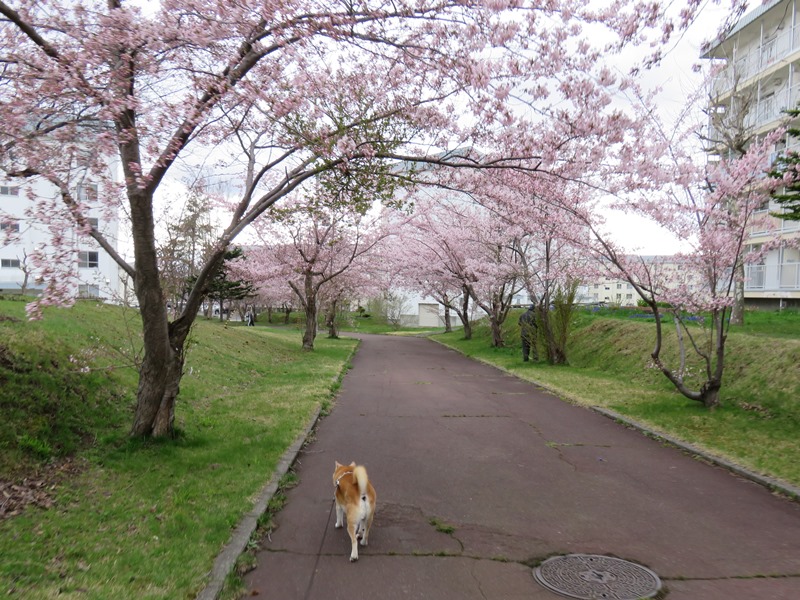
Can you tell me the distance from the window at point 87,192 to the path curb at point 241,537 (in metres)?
3.50

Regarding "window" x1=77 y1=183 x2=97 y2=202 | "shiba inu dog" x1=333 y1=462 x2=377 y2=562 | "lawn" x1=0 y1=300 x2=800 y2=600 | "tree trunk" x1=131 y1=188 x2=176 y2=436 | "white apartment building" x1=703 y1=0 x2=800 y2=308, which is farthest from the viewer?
"white apartment building" x1=703 y1=0 x2=800 y2=308

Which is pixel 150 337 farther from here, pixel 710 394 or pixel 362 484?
pixel 710 394

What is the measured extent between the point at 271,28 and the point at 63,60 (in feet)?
6.24

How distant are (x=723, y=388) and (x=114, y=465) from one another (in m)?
11.0

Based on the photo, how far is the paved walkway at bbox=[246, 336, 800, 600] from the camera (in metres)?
3.95

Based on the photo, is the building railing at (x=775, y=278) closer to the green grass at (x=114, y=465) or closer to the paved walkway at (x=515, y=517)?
the paved walkway at (x=515, y=517)

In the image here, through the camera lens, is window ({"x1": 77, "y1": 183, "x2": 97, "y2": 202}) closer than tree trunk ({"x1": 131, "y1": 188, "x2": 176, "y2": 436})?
Yes

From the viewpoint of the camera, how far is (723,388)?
454 inches

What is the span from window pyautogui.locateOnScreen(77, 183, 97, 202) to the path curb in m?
3.50

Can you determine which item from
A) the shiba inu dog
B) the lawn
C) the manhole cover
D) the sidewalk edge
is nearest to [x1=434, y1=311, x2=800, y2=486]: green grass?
the lawn

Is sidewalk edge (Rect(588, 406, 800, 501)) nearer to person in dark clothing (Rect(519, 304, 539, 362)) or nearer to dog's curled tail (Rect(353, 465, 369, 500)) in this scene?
dog's curled tail (Rect(353, 465, 369, 500))

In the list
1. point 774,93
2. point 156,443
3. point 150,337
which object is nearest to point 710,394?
point 156,443

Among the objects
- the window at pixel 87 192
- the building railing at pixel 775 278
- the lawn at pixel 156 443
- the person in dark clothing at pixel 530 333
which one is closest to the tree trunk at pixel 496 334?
the person in dark clothing at pixel 530 333

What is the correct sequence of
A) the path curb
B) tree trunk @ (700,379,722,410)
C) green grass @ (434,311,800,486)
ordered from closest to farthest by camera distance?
the path curb
green grass @ (434,311,800,486)
tree trunk @ (700,379,722,410)
